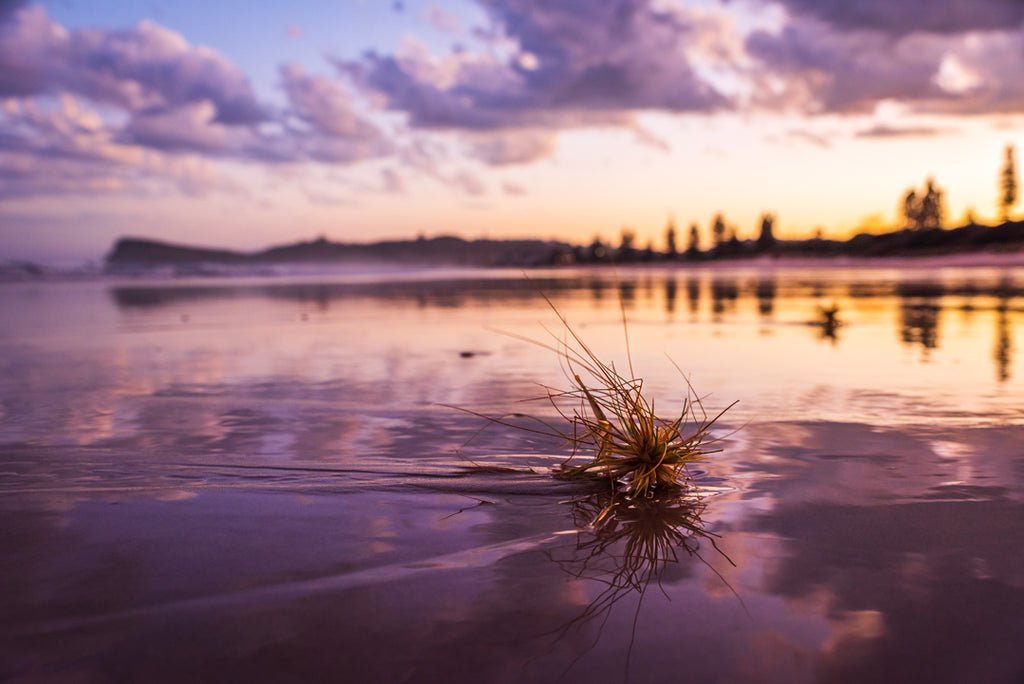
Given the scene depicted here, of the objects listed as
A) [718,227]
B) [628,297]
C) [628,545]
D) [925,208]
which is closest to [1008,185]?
[925,208]

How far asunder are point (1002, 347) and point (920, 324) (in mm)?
3621

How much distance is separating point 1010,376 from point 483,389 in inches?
242

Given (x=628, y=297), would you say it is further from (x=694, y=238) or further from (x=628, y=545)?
(x=694, y=238)

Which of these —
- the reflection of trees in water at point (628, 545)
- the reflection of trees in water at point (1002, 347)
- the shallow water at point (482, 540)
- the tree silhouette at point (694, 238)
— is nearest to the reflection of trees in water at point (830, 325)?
the reflection of trees in water at point (1002, 347)

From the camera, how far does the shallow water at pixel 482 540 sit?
2254mm

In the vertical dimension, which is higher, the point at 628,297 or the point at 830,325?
the point at 628,297

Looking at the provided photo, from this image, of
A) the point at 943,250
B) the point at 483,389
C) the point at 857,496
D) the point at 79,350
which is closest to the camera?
the point at 857,496

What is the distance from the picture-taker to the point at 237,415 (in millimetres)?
6039

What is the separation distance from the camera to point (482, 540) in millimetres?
3219

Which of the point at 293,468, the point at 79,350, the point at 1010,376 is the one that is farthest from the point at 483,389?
the point at 79,350

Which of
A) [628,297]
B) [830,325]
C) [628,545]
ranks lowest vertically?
[628,545]

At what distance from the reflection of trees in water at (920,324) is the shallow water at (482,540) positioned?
342 cm

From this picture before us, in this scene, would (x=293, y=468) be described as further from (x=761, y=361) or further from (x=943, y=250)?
(x=943, y=250)

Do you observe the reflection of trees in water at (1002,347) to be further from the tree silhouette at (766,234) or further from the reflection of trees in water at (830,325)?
the tree silhouette at (766,234)
